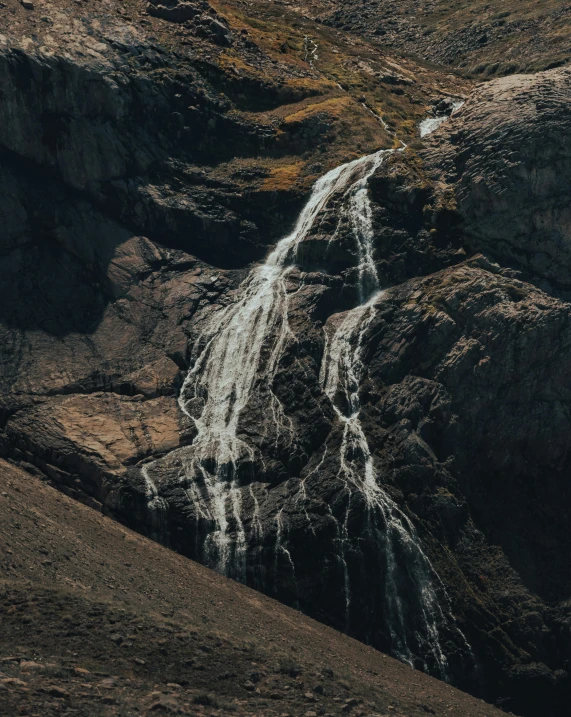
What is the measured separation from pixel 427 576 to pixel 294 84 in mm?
48162

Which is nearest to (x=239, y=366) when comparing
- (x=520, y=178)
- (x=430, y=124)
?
(x=520, y=178)

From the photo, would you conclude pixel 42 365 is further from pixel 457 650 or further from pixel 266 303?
pixel 457 650

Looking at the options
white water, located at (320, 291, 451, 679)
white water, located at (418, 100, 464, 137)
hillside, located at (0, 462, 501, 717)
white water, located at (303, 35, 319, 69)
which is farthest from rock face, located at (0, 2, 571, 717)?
white water, located at (303, 35, 319, 69)

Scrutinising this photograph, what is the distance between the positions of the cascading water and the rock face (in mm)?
155

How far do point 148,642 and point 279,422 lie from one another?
22.3 metres

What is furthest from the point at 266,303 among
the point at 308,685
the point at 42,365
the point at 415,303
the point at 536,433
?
the point at 308,685

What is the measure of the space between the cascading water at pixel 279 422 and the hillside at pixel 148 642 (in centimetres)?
304

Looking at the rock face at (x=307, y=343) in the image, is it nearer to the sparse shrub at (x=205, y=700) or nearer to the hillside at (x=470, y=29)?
the sparse shrub at (x=205, y=700)

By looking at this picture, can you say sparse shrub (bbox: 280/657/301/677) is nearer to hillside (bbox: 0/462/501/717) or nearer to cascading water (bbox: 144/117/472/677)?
hillside (bbox: 0/462/501/717)

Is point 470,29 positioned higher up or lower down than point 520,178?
higher up

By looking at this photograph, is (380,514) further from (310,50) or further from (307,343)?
(310,50)

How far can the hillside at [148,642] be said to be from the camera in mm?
40875

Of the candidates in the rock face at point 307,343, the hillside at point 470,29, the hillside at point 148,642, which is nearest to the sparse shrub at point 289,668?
the hillside at point 148,642

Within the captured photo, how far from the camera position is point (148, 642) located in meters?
45.7
